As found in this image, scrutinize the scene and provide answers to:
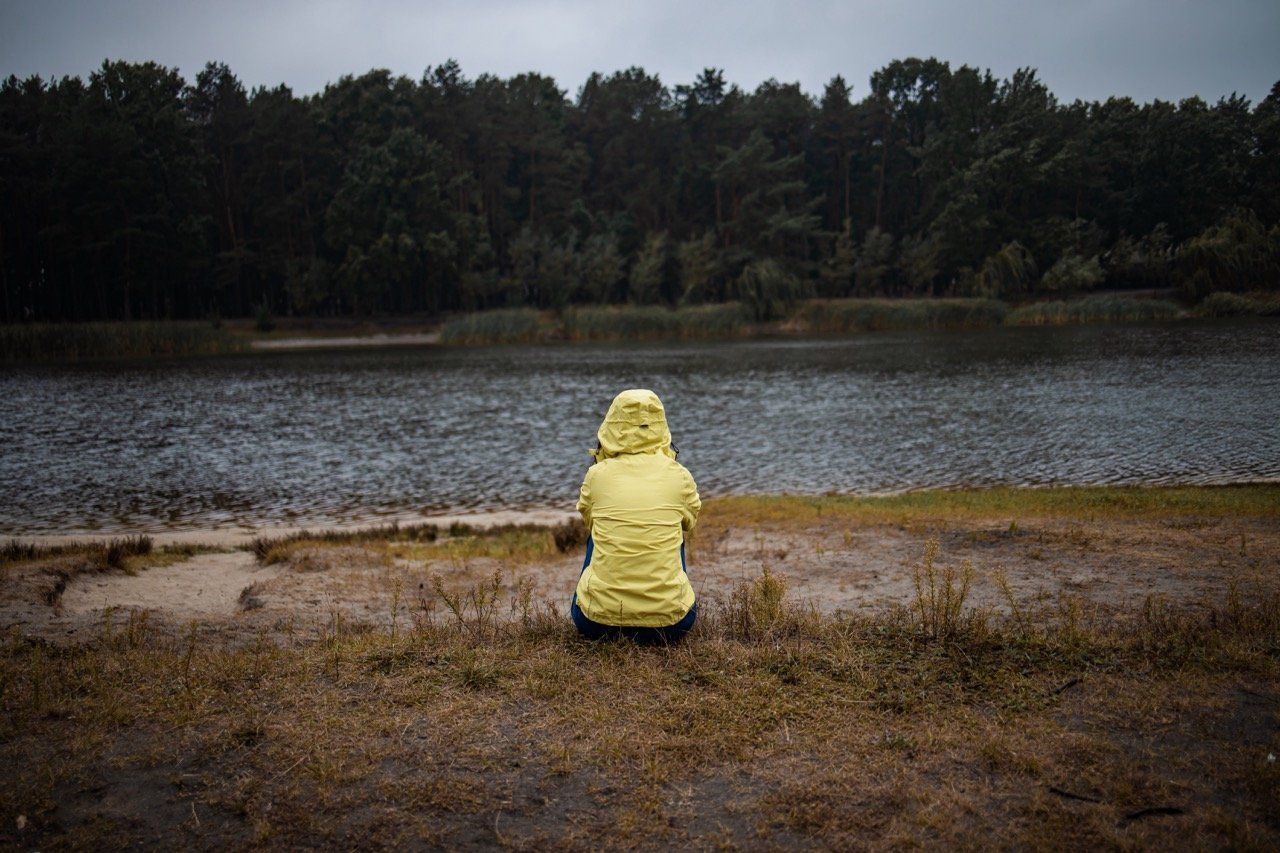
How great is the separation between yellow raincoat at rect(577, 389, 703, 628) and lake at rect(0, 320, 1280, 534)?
1027 centimetres

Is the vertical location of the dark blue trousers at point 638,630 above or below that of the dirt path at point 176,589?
above

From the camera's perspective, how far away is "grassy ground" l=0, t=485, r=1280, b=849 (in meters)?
3.94

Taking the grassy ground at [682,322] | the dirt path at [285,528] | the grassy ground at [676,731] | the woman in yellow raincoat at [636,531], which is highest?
the grassy ground at [682,322]

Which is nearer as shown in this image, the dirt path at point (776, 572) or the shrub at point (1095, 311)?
the dirt path at point (776, 572)

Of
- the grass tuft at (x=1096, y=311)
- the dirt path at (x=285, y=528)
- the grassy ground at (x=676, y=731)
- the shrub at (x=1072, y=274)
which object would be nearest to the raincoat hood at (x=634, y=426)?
the grassy ground at (x=676, y=731)

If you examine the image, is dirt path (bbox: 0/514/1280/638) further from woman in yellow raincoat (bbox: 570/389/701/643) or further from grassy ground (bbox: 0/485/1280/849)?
woman in yellow raincoat (bbox: 570/389/701/643)

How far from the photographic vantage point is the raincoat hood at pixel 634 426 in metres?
6.02

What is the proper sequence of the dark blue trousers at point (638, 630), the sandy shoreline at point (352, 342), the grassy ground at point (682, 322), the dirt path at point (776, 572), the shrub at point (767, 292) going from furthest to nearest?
the shrub at point (767, 292)
the sandy shoreline at point (352, 342)
the grassy ground at point (682, 322)
the dirt path at point (776, 572)
the dark blue trousers at point (638, 630)

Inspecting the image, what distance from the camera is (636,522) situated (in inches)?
227

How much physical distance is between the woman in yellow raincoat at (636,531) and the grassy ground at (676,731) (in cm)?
24

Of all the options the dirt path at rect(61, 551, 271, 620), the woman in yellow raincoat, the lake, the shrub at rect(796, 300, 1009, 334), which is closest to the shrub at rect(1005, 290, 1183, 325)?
the shrub at rect(796, 300, 1009, 334)

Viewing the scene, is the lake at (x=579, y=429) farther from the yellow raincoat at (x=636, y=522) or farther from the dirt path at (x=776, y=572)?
the yellow raincoat at (x=636, y=522)

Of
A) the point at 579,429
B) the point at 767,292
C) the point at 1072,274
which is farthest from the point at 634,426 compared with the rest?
the point at 1072,274

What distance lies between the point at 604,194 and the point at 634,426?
286ft
